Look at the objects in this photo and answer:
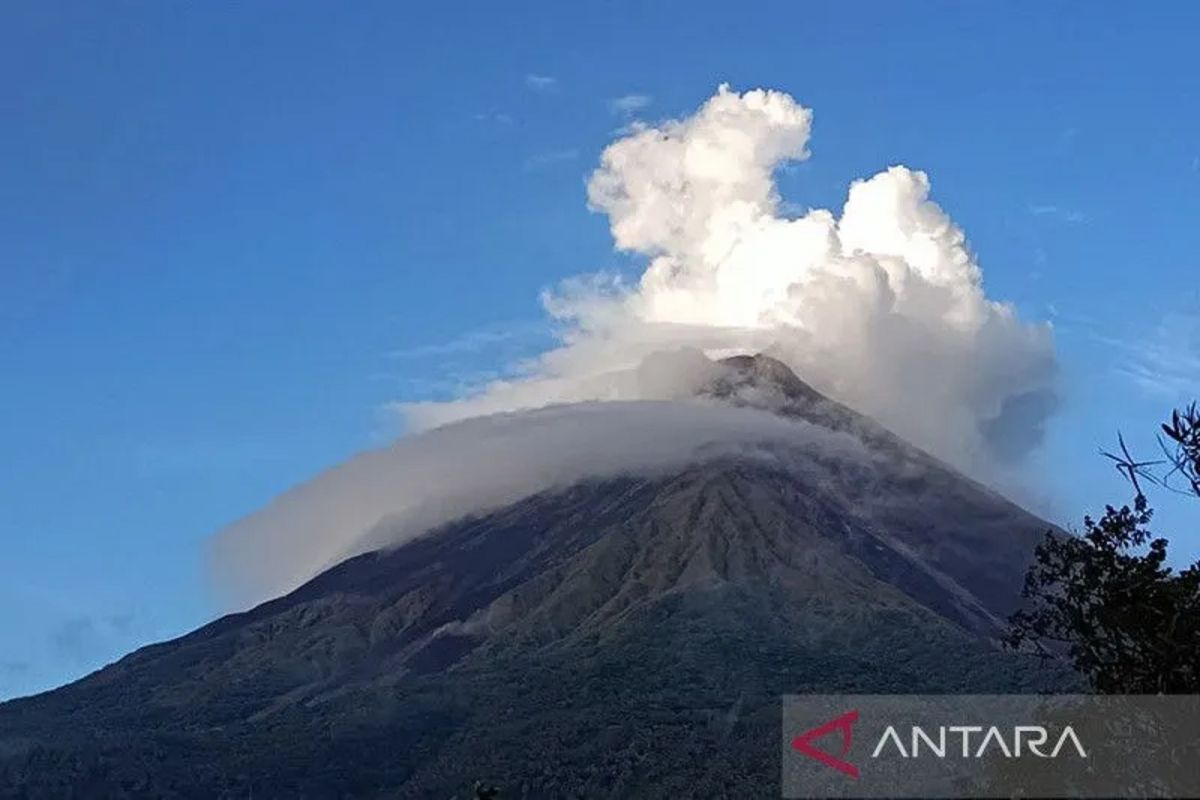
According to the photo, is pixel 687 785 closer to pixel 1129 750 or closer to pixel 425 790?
pixel 425 790

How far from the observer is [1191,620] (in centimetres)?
3094

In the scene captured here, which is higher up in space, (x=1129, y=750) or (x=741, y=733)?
(x=741, y=733)

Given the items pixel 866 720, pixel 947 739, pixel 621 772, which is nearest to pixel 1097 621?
pixel 947 739

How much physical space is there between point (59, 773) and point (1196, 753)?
19266 cm

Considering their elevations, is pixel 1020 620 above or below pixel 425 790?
below

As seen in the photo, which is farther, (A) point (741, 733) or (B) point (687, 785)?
(A) point (741, 733)

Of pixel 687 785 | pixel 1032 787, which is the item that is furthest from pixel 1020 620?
pixel 687 785

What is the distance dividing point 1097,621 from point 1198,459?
5.75m

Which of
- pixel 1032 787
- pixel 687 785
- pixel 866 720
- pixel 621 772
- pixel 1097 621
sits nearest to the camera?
pixel 1032 787

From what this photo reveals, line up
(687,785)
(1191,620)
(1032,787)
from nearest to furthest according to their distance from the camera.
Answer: (1032,787) → (1191,620) → (687,785)

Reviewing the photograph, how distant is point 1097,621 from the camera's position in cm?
3434

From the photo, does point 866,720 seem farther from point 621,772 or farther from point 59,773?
point 59,773

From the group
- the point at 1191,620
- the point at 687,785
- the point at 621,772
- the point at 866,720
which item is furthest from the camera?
the point at 621,772

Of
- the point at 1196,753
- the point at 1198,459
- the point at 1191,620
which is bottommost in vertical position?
the point at 1196,753
